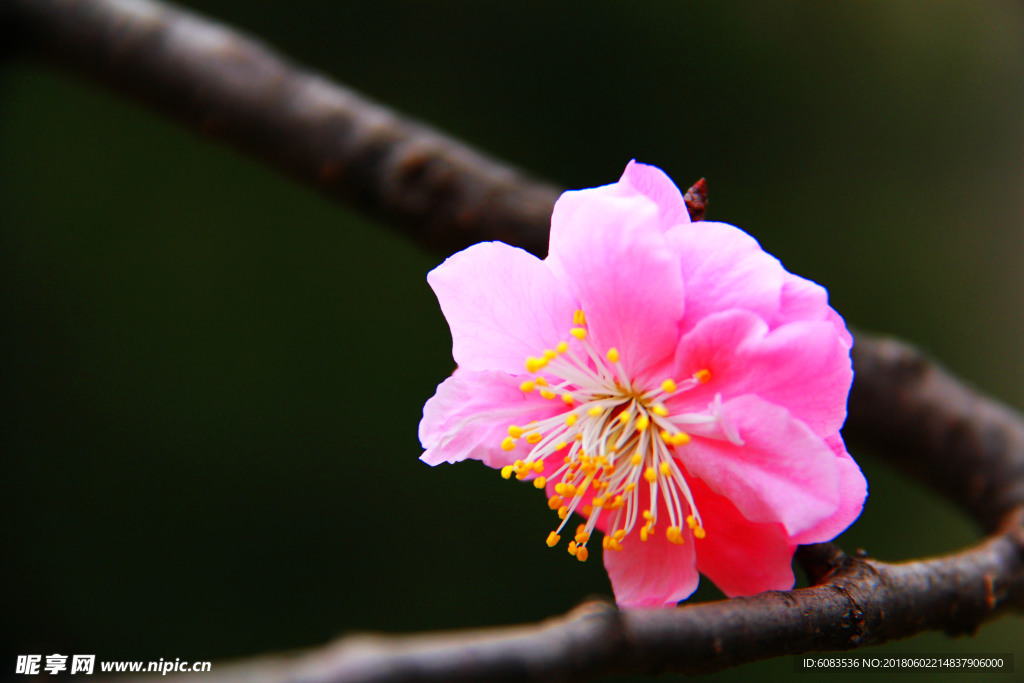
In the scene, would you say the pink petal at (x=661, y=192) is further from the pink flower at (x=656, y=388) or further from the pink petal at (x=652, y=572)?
the pink petal at (x=652, y=572)

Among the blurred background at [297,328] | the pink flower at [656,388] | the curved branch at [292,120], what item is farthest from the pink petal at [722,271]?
the blurred background at [297,328]

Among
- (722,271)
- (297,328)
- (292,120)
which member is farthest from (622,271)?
(297,328)

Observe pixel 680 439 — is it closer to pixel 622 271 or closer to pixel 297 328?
pixel 622 271

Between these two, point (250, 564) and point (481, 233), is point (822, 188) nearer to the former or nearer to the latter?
point (481, 233)

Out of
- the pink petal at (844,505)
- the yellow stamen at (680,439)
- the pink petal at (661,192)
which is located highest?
the pink petal at (661,192)

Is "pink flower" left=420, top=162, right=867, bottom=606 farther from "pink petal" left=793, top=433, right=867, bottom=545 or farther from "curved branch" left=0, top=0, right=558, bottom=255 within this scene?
"curved branch" left=0, top=0, right=558, bottom=255

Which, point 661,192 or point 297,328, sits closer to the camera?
point 661,192
